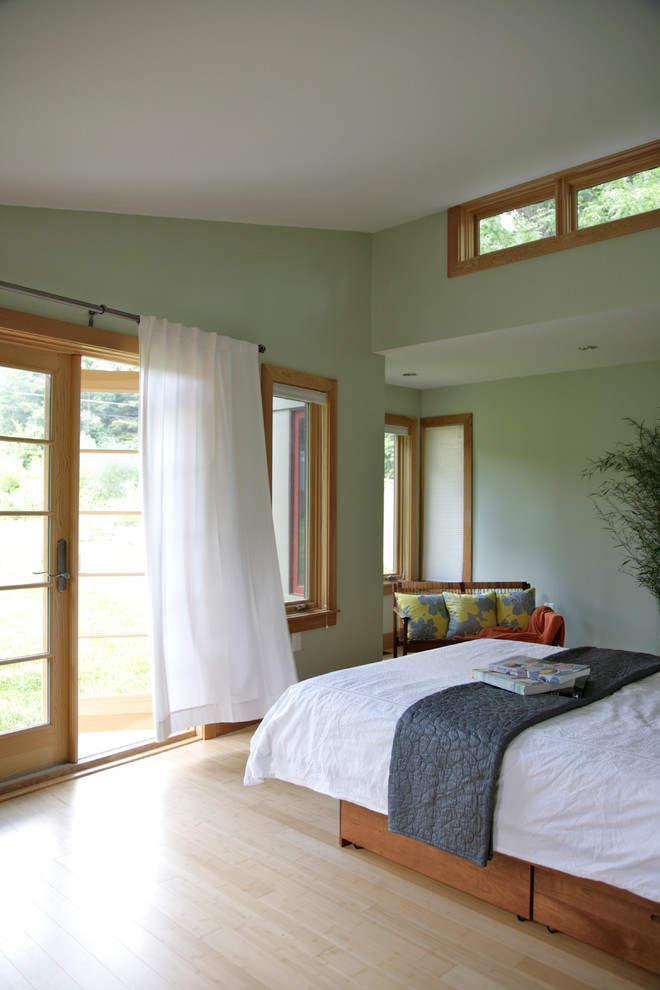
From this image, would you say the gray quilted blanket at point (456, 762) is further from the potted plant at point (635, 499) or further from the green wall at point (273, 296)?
the potted plant at point (635, 499)

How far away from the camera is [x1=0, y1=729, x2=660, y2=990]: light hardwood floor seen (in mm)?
2051

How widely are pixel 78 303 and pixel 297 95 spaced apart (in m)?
1.37

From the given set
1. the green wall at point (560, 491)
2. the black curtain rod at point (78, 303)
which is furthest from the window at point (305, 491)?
the green wall at point (560, 491)

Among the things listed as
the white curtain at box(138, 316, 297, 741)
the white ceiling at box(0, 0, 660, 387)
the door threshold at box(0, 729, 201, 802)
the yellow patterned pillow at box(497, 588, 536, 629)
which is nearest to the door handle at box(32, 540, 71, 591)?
the white curtain at box(138, 316, 297, 741)

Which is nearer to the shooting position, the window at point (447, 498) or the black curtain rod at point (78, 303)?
the black curtain rod at point (78, 303)

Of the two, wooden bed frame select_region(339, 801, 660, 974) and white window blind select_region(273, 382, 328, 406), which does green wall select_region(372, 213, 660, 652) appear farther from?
wooden bed frame select_region(339, 801, 660, 974)

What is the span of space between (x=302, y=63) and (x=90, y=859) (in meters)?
3.03

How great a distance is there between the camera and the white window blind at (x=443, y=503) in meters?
6.48

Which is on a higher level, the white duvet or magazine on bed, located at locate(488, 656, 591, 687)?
magazine on bed, located at locate(488, 656, 591, 687)

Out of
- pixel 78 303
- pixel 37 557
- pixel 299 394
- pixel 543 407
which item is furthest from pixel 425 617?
pixel 78 303

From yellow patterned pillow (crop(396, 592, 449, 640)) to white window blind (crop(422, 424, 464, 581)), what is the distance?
4.03 ft

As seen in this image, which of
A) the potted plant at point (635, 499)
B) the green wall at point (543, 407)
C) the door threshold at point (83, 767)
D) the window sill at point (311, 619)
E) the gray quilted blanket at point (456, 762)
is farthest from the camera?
the potted plant at point (635, 499)

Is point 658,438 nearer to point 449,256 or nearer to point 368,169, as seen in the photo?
point 449,256

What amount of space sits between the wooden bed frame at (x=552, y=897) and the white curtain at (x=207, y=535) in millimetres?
1364
